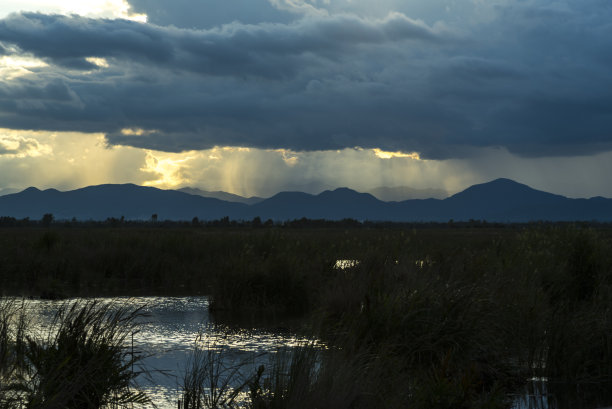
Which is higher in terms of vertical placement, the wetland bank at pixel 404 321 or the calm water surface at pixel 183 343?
the wetland bank at pixel 404 321

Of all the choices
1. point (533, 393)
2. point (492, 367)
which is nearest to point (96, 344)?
point (492, 367)

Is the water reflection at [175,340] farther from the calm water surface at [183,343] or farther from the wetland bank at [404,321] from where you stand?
the wetland bank at [404,321]

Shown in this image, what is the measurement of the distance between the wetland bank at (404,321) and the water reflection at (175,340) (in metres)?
0.39

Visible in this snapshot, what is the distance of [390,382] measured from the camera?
21.5 ft

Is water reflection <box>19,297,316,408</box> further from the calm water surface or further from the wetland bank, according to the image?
the wetland bank

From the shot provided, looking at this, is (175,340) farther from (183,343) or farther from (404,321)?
(404,321)

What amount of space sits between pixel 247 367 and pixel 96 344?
2.54 m

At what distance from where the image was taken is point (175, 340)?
10.9 metres

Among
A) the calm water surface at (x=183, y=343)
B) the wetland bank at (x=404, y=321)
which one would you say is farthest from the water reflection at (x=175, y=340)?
the wetland bank at (x=404, y=321)

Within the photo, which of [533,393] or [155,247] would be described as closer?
[533,393]

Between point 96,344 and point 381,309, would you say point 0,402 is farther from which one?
point 381,309

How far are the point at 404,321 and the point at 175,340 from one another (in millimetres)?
4484

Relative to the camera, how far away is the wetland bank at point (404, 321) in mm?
6129

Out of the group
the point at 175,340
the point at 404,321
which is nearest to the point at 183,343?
the point at 175,340
